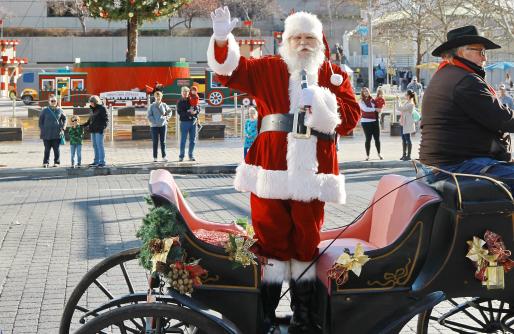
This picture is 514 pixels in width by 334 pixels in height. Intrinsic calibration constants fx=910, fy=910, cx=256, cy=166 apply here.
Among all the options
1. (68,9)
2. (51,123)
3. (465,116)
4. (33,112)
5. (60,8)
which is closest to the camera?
(465,116)

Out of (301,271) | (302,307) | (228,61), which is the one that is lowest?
(302,307)

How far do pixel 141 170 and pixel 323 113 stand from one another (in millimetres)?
14425

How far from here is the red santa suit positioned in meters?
4.84

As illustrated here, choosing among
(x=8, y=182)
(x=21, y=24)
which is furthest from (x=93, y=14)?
(x=21, y=24)

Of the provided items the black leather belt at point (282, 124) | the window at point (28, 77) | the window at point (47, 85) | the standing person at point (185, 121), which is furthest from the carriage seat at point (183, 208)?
the window at point (28, 77)

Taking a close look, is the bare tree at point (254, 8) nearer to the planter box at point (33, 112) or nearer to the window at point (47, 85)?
the window at point (47, 85)

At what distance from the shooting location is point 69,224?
11188 millimetres

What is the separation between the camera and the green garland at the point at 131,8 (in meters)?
32.0

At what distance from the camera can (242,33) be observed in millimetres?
60938

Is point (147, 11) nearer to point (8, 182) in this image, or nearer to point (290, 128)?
point (8, 182)

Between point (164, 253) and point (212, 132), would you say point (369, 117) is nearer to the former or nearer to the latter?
point (212, 132)

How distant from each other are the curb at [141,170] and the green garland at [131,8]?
13938 millimetres

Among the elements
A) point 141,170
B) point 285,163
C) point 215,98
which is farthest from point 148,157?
point 285,163

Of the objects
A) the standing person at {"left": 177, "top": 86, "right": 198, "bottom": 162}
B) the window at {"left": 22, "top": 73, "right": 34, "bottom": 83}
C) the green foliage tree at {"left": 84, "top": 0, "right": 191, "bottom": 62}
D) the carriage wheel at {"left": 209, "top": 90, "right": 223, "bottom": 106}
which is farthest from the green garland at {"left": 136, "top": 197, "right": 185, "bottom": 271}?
the window at {"left": 22, "top": 73, "right": 34, "bottom": 83}
